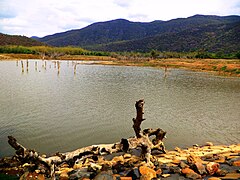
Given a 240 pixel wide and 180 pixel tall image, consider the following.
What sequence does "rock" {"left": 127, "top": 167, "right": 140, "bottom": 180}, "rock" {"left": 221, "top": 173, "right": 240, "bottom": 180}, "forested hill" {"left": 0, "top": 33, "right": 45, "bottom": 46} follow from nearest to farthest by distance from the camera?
"rock" {"left": 221, "top": 173, "right": 240, "bottom": 180}
"rock" {"left": 127, "top": 167, "right": 140, "bottom": 180}
"forested hill" {"left": 0, "top": 33, "right": 45, "bottom": 46}

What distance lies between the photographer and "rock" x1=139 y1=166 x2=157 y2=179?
8545mm

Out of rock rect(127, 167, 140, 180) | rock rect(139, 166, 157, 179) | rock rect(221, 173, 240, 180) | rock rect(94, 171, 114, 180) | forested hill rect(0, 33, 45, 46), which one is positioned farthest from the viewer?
forested hill rect(0, 33, 45, 46)

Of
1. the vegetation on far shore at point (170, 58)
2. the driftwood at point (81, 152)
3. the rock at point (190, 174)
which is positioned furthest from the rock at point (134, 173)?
the vegetation on far shore at point (170, 58)

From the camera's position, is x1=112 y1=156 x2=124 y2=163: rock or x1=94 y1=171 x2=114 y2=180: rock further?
x1=112 y1=156 x2=124 y2=163: rock

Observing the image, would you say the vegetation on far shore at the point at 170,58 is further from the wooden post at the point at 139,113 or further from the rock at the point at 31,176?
the rock at the point at 31,176

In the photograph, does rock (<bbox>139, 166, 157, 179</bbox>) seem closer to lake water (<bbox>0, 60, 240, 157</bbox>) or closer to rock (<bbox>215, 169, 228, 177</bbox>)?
rock (<bbox>215, 169, 228, 177</bbox>)

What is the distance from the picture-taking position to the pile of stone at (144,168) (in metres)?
8.61

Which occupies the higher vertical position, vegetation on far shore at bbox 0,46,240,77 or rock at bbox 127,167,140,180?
vegetation on far shore at bbox 0,46,240,77

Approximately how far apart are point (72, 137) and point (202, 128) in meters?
8.23

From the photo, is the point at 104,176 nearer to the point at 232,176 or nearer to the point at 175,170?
the point at 175,170

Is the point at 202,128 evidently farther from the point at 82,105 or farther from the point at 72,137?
the point at 82,105

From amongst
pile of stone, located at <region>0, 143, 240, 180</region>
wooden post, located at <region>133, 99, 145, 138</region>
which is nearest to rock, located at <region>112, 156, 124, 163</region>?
pile of stone, located at <region>0, 143, 240, 180</region>

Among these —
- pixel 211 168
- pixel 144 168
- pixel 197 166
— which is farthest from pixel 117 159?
pixel 211 168

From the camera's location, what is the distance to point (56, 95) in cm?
2500
